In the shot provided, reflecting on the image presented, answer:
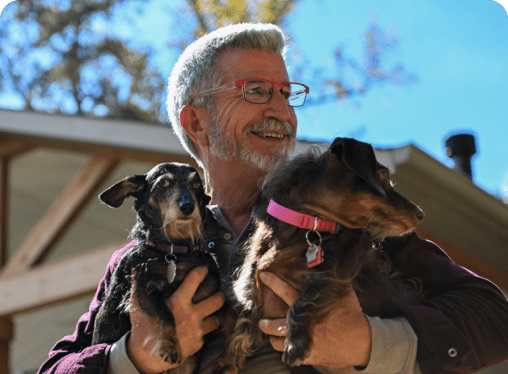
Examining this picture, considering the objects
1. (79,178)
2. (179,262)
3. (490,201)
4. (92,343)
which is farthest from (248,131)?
(79,178)

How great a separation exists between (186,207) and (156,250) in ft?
0.90

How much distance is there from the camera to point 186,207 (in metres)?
2.41

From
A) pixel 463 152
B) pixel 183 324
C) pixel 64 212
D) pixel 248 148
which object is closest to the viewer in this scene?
pixel 183 324

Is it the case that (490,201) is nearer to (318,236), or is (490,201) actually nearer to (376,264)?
(376,264)

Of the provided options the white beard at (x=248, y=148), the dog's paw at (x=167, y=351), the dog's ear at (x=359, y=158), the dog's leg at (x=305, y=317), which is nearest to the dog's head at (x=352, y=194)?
the dog's ear at (x=359, y=158)

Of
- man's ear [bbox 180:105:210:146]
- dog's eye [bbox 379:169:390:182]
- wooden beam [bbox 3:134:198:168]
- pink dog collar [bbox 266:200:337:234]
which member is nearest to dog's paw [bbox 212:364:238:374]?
pink dog collar [bbox 266:200:337:234]

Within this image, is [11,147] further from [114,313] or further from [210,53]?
[114,313]

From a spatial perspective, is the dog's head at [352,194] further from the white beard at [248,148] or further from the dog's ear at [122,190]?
the dog's ear at [122,190]

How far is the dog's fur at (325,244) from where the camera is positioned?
205 cm

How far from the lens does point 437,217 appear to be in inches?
210

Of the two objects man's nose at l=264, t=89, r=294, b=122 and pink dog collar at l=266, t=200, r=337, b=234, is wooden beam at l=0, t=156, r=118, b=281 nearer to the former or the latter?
man's nose at l=264, t=89, r=294, b=122

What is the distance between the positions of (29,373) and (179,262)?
7.88 meters

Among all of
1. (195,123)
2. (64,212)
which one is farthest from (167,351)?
(64,212)

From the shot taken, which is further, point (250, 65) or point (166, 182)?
point (250, 65)
